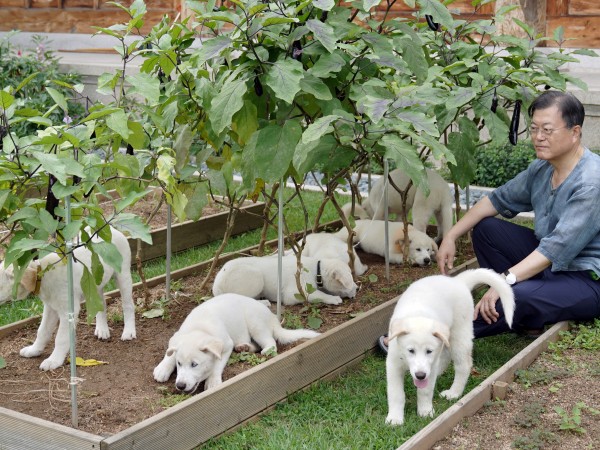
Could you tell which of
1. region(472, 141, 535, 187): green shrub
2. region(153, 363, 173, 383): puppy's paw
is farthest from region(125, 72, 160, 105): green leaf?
region(472, 141, 535, 187): green shrub

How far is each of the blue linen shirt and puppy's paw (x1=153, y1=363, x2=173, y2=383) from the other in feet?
6.79

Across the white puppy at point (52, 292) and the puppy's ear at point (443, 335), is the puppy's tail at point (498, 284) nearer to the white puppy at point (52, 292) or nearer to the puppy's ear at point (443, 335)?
the puppy's ear at point (443, 335)

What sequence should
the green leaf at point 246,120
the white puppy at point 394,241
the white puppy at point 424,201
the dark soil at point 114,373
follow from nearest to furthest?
the dark soil at point 114,373
the green leaf at point 246,120
the white puppy at point 394,241
the white puppy at point 424,201

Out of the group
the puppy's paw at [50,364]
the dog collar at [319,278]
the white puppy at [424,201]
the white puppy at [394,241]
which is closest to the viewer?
the puppy's paw at [50,364]

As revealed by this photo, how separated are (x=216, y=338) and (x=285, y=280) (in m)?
1.30

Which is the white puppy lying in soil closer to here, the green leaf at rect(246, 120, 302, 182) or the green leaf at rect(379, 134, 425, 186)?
the green leaf at rect(246, 120, 302, 182)

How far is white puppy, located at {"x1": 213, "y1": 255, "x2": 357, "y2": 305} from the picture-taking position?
541 centimetres

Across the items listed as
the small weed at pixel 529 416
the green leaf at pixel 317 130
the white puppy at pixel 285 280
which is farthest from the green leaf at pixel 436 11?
the small weed at pixel 529 416

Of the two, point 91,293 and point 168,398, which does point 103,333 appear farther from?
point 91,293

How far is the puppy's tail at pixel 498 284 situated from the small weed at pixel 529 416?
555mm

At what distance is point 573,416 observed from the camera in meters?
3.88

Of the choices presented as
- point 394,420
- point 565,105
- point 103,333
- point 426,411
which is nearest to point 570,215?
point 565,105

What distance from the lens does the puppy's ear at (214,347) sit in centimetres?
416

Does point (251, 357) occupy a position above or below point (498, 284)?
below
